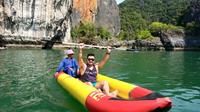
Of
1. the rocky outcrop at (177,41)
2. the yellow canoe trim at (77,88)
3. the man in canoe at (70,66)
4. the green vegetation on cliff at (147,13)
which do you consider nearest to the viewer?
the yellow canoe trim at (77,88)

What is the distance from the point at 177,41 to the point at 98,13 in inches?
1390

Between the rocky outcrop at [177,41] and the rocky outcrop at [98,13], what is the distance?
25.5m

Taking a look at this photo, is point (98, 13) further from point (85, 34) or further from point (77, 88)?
point (77, 88)

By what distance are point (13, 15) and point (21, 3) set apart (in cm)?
238

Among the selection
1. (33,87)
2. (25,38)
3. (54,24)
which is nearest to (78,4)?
(54,24)

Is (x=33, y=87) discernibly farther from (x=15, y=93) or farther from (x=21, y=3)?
(x=21, y=3)

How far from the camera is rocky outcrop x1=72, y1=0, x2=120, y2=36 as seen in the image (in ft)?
336

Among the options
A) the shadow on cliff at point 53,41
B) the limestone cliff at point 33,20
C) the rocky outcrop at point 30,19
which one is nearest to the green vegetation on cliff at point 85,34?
the limestone cliff at point 33,20

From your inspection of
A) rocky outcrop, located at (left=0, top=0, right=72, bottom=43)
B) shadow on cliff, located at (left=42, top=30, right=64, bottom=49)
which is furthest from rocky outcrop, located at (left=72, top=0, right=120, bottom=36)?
rocky outcrop, located at (left=0, top=0, right=72, bottom=43)

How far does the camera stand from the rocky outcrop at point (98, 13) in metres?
102

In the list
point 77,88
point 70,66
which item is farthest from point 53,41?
point 77,88

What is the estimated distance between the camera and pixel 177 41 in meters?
88.7

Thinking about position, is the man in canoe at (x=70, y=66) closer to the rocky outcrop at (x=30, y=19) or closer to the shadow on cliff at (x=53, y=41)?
the rocky outcrop at (x=30, y=19)

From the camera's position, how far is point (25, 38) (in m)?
57.2
